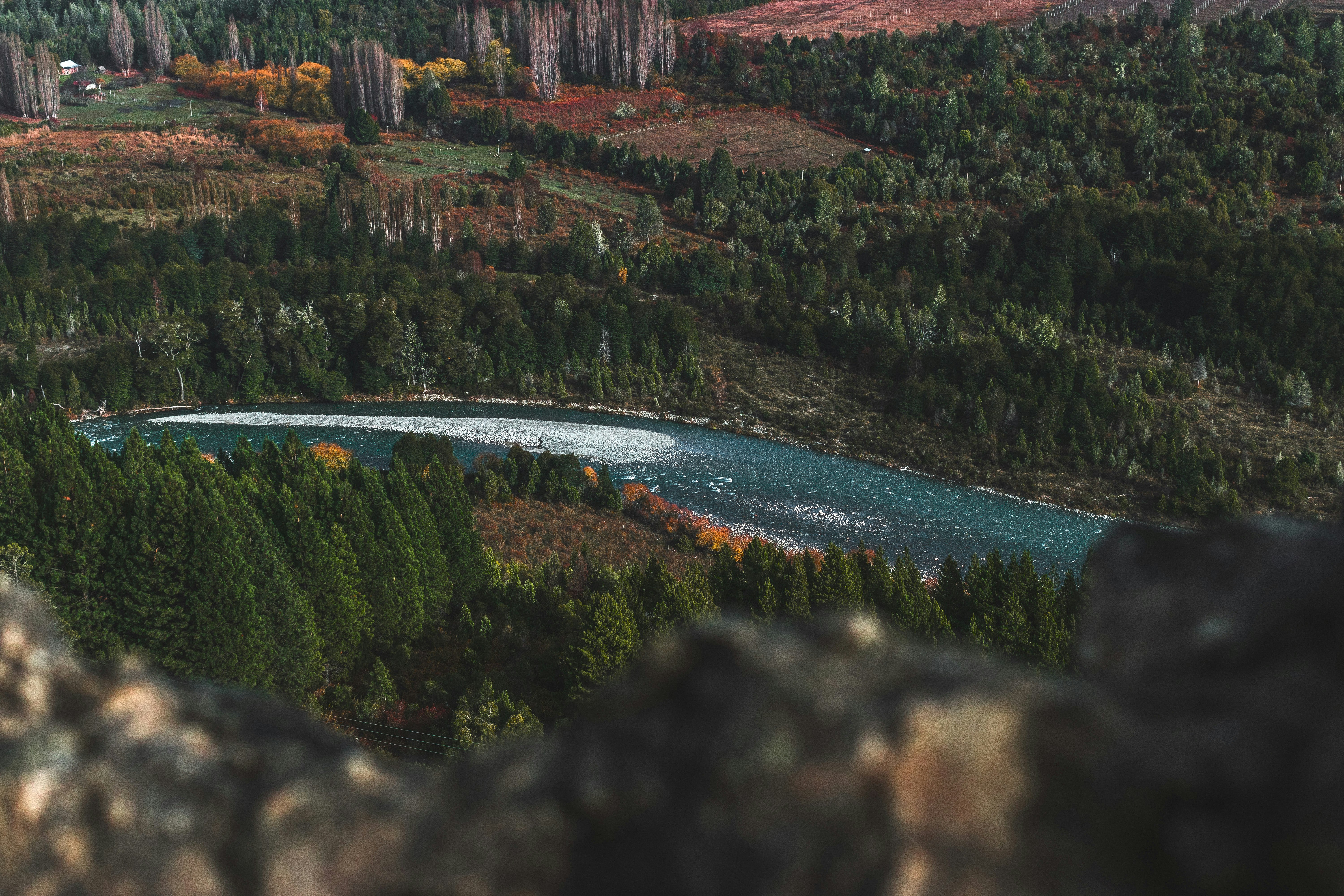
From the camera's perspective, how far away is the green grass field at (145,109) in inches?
6944

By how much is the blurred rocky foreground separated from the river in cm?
5838

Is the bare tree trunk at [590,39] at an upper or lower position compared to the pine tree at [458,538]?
upper

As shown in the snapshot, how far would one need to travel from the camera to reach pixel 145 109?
184 metres

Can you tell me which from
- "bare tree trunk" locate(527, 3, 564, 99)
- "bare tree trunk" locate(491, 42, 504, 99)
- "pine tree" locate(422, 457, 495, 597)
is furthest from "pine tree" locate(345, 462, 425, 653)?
"bare tree trunk" locate(491, 42, 504, 99)

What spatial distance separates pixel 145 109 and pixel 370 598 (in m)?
167

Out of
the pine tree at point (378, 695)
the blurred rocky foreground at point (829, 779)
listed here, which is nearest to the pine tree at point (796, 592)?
the pine tree at point (378, 695)

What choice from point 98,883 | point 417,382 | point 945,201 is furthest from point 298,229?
point 98,883

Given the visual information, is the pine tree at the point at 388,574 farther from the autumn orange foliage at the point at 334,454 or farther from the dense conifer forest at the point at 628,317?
the autumn orange foliage at the point at 334,454

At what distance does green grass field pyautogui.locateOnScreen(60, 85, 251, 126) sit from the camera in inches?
6944

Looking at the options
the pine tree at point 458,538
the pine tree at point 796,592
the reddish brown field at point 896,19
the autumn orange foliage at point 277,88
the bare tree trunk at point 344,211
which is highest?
the reddish brown field at point 896,19

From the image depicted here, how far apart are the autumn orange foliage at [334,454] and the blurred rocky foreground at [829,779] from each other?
6141cm

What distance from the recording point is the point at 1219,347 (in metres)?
90.5

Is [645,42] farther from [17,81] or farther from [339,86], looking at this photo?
[17,81]

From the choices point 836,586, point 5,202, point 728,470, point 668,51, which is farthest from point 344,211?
point 836,586
